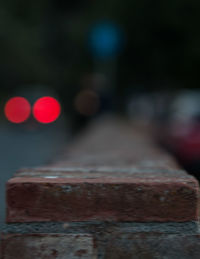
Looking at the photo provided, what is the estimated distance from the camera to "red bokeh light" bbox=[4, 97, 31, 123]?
20.2 m

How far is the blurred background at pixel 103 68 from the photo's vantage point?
38.5ft

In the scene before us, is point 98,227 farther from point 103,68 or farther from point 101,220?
point 103,68

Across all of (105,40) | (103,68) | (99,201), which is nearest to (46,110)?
(103,68)

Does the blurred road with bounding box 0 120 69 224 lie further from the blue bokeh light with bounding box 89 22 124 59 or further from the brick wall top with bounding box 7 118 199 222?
the blue bokeh light with bounding box 89 22 124 59

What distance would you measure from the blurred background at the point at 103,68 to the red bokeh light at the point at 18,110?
0.04m

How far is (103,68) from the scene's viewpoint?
22812mm

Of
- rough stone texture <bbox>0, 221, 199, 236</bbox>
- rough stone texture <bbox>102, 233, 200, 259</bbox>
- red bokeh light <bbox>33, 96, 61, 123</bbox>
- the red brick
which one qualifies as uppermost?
the red brick

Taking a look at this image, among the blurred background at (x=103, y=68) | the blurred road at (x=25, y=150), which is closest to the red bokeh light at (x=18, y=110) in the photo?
the blurred background at (x=103, y=68)

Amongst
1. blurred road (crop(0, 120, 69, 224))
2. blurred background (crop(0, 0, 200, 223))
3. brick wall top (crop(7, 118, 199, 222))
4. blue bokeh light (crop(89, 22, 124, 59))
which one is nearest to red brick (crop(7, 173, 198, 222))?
brick wall top (crop(7, 118, 199, 222))

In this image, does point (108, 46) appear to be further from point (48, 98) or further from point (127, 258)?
point (127, 258)

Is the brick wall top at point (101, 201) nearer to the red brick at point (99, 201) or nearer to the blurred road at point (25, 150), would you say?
the red brick at point (99, 201)

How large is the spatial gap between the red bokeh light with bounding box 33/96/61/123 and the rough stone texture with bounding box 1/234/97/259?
18.7 m

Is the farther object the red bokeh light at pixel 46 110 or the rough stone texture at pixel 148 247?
the red bokeh light at pixel 46 110

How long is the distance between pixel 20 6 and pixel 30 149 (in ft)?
75.2
